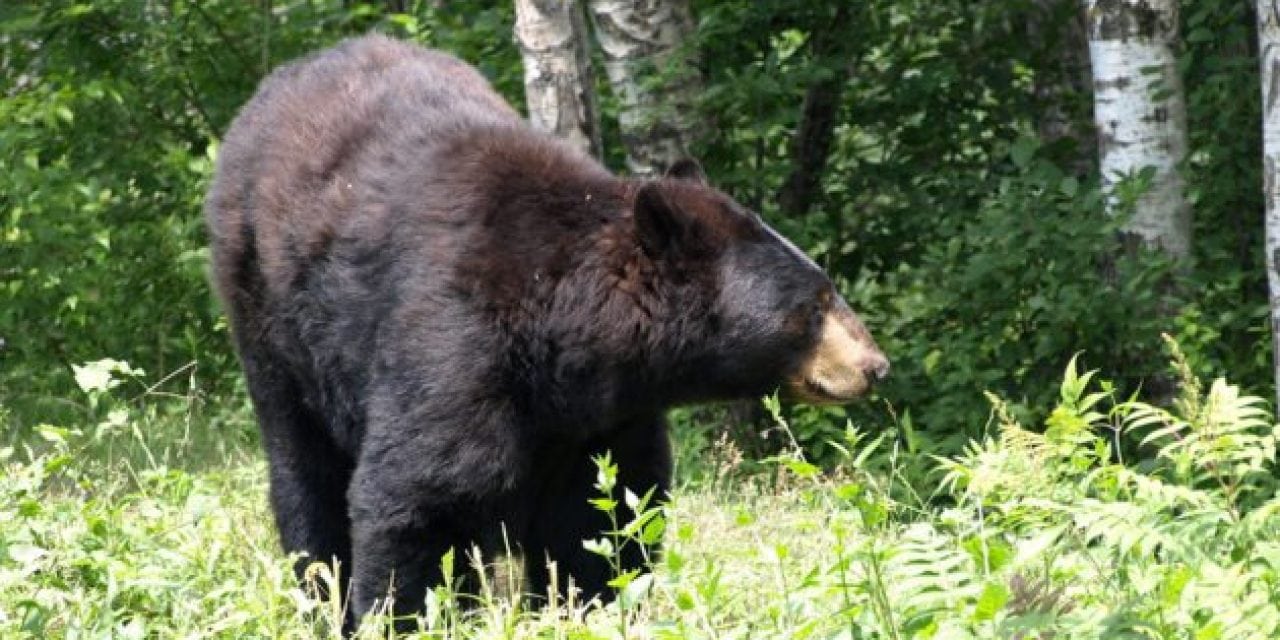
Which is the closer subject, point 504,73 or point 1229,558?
point 1229,558

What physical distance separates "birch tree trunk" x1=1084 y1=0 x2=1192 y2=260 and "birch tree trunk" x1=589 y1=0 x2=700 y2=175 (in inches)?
71.6

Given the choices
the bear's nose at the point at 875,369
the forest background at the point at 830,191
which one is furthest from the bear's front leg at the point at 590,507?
the forest background at the point at 830,191

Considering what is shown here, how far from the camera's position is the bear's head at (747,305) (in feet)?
19.1

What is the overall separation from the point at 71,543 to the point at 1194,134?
5.64 m

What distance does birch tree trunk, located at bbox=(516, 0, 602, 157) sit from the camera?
7773mm

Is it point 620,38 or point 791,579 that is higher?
point 620,38

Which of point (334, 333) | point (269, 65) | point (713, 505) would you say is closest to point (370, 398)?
point (334, 333)

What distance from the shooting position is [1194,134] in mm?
9211

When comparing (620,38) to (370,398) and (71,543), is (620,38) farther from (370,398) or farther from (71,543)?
(71,543)

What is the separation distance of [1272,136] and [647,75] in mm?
2867

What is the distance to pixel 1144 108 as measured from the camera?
8.84m

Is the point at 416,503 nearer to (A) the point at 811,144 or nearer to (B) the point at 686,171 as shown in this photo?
(B) the point at 686,171

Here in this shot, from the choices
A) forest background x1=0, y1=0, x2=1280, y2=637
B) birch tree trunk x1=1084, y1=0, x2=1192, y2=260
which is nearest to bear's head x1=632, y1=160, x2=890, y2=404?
forest background x1=0, y1=0, x2=1280, y2=637

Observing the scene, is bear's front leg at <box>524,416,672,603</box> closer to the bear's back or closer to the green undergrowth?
the green undergrowth
